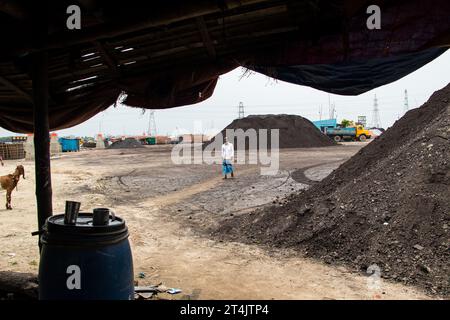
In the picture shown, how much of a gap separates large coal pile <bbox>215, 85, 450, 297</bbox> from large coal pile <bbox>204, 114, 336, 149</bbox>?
2532cm

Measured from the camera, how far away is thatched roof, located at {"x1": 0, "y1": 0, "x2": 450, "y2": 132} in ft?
11.9

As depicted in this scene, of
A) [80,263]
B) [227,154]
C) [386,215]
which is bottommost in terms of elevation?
[386,215]

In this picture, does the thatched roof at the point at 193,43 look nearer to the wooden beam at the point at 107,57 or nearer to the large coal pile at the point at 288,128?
the wooden beam at the point at 107,57

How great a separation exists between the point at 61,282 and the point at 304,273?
4021mm

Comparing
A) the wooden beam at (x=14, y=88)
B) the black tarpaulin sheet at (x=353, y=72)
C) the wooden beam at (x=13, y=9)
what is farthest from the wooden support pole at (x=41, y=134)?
the black tarpaulin sheet at (x=353, y=72)

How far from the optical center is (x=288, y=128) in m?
36.8

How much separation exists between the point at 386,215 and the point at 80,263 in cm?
546

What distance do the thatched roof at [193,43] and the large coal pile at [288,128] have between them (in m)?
28.5

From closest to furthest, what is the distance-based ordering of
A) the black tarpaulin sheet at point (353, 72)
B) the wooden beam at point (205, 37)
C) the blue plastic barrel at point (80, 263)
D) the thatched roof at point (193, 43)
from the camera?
the blue plastic barrel at point (80, 263)
the thatched roof at point (193, 43)
the black tarpaulin sheet at point (353, 72)
the wooden beam at point (205, 37)

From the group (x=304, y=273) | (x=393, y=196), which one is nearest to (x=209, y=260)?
(x=304, y=273)

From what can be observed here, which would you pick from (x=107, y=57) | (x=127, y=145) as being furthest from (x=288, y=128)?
(x=107, y=57)

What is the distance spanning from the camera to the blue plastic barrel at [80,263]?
2.94 metres

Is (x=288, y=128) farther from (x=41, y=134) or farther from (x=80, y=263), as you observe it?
(x=80, y=263)
